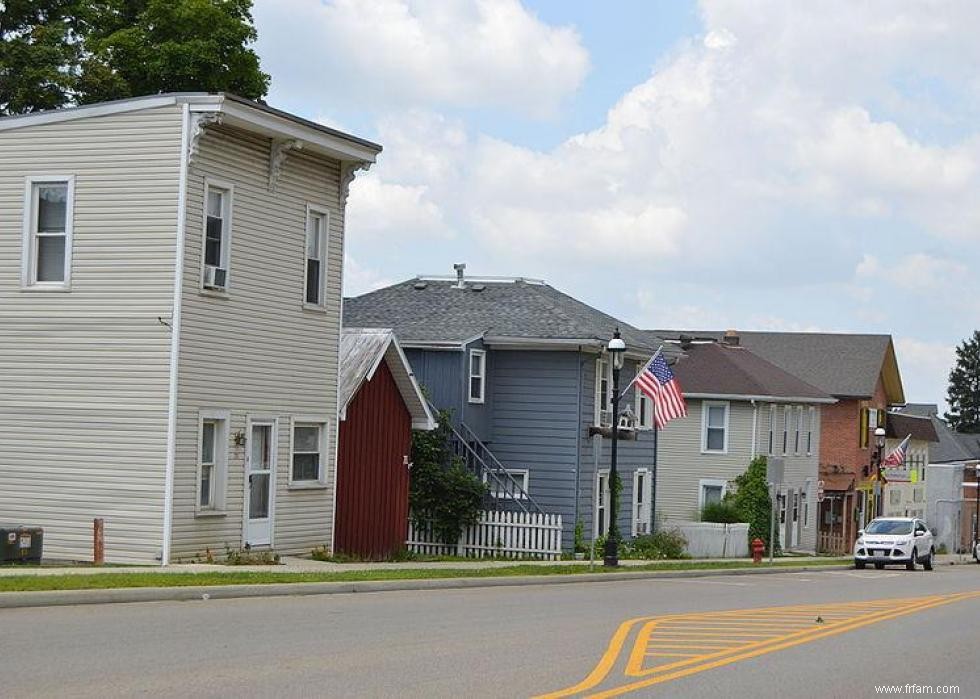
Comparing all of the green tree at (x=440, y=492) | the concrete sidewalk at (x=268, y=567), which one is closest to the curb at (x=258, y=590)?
the concrete sidewalk at (x=268, y=567)

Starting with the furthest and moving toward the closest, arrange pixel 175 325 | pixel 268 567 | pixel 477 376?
1. pixel 477 376
2. pixel 268 567
3. pixel 175 325

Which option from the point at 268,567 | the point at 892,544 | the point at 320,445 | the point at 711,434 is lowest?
the point at 892,544

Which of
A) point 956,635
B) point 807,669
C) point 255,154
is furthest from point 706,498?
point 807,669

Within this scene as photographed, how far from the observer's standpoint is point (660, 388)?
36.3 m

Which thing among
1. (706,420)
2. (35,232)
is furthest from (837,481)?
(35,232)

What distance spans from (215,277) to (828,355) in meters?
52.9

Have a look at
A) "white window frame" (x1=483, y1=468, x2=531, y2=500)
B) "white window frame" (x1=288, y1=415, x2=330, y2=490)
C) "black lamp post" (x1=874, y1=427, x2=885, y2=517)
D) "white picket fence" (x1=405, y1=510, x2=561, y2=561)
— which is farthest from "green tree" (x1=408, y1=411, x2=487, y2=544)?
"black lamp post" (x1=874, y1=427, x2=885, y2=517)

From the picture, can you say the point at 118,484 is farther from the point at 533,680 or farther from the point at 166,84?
the point at 166,84

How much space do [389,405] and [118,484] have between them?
326 inches

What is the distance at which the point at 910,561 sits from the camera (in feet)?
145

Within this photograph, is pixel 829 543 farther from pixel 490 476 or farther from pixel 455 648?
pixel 455 648

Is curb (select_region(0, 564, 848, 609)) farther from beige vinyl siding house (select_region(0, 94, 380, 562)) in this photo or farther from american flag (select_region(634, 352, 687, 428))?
american flag (select_region(634, 352, 687, 428))

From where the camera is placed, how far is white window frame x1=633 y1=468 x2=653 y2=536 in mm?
45844

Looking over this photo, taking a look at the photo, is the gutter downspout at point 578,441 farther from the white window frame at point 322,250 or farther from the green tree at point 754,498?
the green tree at point 754,498
